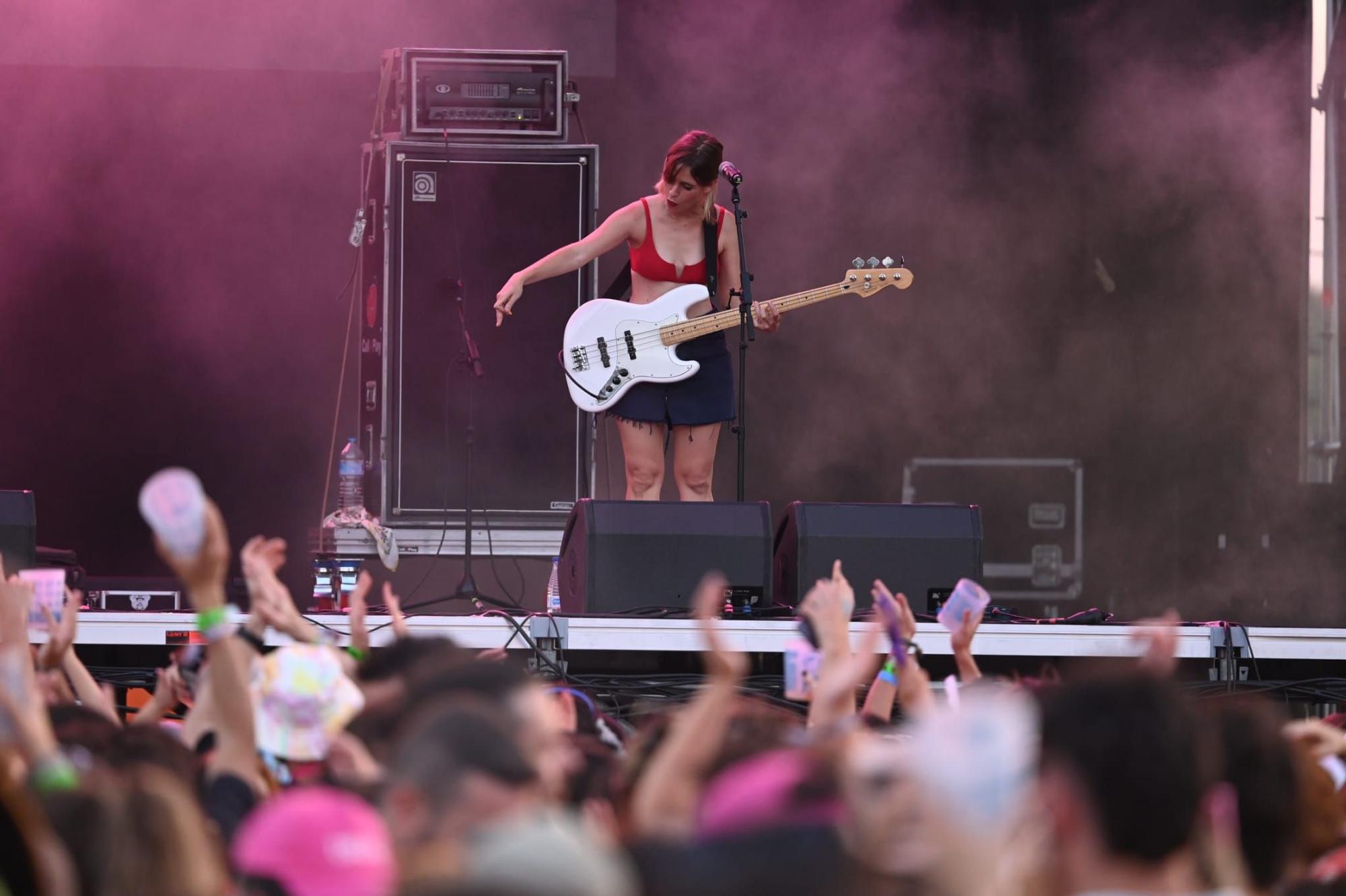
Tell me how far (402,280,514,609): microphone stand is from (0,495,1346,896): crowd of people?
2.84 metres

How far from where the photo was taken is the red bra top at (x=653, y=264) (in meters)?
5.67

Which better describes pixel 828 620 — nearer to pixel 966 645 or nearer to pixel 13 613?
pixel 966 645

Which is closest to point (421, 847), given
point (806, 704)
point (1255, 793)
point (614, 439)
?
point (1255, 793)

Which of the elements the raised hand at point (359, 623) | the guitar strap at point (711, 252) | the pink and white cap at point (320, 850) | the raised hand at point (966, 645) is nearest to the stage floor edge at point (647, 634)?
the raised hand at point (966, 645)

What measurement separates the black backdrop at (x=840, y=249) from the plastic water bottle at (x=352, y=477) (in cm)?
138

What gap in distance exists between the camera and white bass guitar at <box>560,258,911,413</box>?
5.59m

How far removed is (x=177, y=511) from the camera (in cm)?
207

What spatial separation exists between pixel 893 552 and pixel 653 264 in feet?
4.60

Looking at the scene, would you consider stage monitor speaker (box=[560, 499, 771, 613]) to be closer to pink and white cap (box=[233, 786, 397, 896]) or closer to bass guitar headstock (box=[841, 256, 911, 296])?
bass guitar headstock (box=[841, 256, 911, 296])

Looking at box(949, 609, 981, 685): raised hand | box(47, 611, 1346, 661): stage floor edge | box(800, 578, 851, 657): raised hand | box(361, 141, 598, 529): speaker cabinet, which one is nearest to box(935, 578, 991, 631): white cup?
box(949, 609, 981, 685): raised hand

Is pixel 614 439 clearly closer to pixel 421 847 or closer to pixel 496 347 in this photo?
pixel 496 347

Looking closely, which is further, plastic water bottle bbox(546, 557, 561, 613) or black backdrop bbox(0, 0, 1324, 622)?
black backdrop bbox(0, 0, 1324, 622)

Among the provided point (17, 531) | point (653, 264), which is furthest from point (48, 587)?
point (653, 264)

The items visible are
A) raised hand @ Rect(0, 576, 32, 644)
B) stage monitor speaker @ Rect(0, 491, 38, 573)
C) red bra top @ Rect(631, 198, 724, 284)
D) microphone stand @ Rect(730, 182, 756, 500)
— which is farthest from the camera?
red bra top @ Rect(631, 198, 724, 284)
